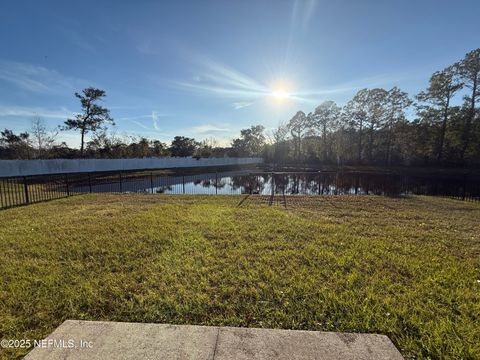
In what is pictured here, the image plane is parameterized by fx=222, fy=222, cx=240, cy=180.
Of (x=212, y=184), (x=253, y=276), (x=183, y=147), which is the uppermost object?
(x=183, y=147)

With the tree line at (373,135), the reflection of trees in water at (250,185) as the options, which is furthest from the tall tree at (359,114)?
the reflection of trees in water at (250,185)

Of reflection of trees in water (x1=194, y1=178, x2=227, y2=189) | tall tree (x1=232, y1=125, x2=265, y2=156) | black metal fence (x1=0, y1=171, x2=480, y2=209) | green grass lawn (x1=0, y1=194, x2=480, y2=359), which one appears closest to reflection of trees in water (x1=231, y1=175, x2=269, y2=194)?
black metal fence (x1=0, y1=171, x2=480, y2=209)

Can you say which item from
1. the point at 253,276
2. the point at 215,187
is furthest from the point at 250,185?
the point at 253,276

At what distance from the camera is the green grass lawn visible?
7.32 ft

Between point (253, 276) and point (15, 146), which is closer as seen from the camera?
point (253, 276)

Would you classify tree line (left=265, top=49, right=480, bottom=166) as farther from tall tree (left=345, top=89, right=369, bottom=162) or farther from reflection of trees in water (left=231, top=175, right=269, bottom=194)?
reflection of trees in water (left=231, top=175, right=269, bottom=194)

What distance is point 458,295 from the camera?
264 centimetres

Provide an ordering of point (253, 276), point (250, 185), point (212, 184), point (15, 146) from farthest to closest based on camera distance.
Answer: point (15, 146), point (212, 184), point (250, 185), point (253, 276)

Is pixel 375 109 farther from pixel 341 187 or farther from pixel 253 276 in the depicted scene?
pixel 253 276

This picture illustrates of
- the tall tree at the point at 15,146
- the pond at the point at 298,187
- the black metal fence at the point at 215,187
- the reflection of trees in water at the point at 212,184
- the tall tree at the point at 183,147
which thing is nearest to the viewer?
the black metal fence at the point at 215,187

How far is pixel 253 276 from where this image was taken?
3037 millimetres

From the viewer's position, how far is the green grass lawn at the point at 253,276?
2230 mm

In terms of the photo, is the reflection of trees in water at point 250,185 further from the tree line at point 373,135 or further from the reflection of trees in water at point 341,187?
the tree line at point 373,135

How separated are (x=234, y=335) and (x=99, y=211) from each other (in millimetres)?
6434
